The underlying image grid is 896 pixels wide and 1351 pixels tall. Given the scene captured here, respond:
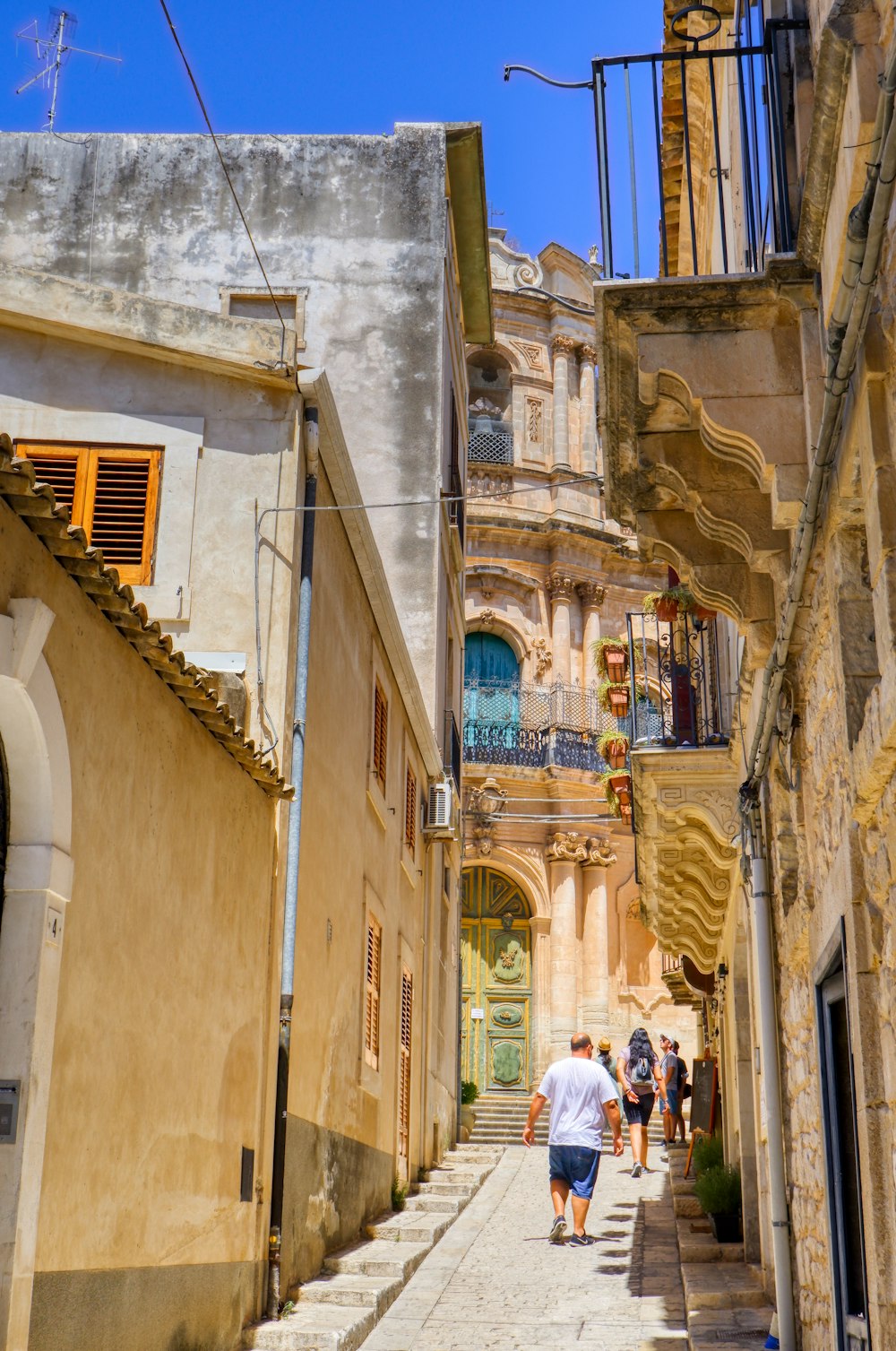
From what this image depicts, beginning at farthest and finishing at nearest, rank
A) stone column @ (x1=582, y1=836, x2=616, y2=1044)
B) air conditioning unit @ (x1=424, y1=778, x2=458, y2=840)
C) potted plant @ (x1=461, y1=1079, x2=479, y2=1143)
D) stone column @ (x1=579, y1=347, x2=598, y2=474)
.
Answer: stone column @ (x1=579, y1=347, x2=598, y2=474) → stone column @ (x1=582, y1=836, x2=616, y2=1044) → potted plant @ (x1=461, y1=1079, x2=479, y2=1143) → air conditioning unit @ (x1=424, y1=778, x2=458, y2=840)

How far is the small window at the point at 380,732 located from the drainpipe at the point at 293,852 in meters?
3.62

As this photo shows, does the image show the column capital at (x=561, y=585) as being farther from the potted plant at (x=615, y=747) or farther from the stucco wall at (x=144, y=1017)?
the stucco wall at (x=144, y=1017)

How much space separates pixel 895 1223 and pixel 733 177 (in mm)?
7063

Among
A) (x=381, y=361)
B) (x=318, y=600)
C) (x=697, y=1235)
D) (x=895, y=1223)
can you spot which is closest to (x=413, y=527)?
(x=381, y=361)

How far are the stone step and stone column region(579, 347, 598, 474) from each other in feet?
72.3

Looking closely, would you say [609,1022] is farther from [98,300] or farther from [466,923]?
[98,300]

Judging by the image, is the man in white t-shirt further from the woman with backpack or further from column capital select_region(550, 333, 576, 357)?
column capital select_region(550, 333, 576, 357)

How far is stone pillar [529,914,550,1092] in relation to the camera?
2784cm

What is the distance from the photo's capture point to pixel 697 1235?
12.3 metres

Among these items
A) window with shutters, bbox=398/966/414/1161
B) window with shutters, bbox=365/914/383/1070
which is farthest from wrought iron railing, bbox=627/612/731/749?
window with shutters, bbox=398/966/414/1161

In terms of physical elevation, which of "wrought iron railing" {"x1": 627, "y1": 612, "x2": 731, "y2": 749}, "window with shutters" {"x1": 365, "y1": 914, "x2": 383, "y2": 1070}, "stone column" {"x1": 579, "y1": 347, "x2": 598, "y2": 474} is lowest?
"window with shutters" {"x1": 365, "y1": 914, "x2": 383, "y2": 1070}

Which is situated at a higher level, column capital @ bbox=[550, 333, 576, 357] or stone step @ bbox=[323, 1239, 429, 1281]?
column capital @ bbox=[550, 333, 576, 357]

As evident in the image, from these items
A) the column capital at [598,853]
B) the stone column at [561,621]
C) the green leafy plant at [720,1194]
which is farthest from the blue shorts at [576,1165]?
the stone column at [561,621]

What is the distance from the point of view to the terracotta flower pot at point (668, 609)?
11.2 metres
